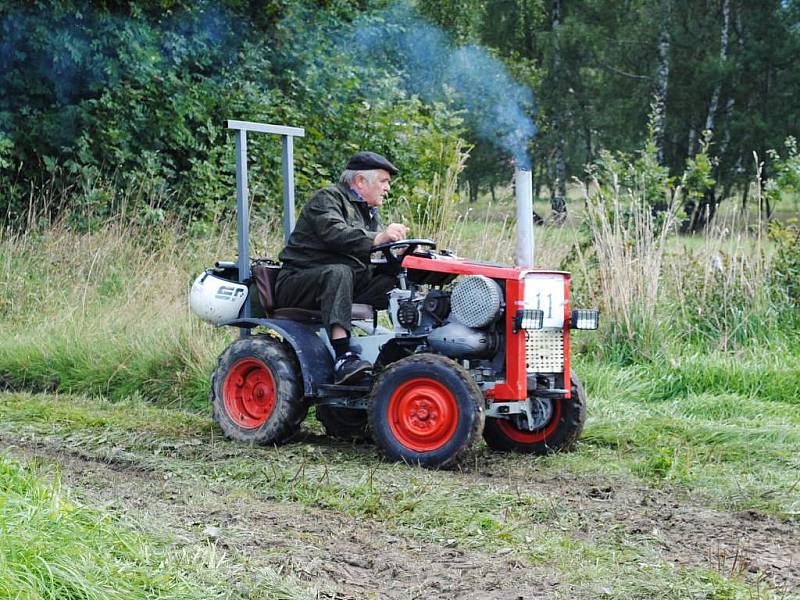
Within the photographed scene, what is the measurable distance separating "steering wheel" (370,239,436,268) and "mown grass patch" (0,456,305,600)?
2410 millimetres

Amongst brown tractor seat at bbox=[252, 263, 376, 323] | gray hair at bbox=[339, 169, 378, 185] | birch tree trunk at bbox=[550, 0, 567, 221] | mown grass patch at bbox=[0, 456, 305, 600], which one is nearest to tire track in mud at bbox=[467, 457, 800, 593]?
brown tractor seat at bbox=[252, 263, 376, 323]

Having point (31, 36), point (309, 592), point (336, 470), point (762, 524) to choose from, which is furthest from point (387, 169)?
point (31, 36)

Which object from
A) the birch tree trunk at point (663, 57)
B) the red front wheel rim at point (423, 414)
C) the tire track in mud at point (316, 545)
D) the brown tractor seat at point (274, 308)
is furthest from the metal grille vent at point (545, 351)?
the birch tree trunk at point (663, 57)

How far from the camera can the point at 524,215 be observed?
5.71 meters

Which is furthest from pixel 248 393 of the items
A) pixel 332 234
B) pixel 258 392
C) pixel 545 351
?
pixel 545 351

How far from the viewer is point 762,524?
15.9 ft

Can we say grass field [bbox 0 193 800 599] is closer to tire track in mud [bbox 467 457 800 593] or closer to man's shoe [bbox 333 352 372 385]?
tire track in mud [bbox 467 457 800 593]

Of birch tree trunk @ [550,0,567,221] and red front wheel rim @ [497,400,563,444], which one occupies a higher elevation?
birch tree trunk @ [550,0,567,221]

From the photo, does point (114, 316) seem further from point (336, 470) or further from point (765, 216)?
point (765, 216)

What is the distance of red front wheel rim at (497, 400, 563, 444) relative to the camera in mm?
6271

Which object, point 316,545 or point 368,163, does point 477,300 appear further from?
point 316,545

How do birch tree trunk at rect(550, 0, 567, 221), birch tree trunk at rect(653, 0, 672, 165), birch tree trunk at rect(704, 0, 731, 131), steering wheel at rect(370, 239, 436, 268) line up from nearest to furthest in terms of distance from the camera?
1. steering wheel at rect(370, 239, 436, 268)
2. birch tree trunk at rect(704, 0, 731, 131)
3. birch tree trunk at rect(653, 0, 672, 165)
4. birch tree trunk at rect(550, 0, 567, 221)

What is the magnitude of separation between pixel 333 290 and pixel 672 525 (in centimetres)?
225

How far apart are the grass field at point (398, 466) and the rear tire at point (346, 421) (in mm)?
103
